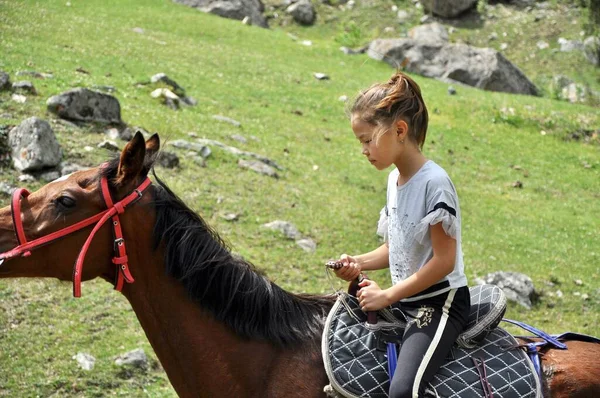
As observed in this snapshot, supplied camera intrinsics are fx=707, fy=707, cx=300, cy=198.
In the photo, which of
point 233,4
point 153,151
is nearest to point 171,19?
point 233,4

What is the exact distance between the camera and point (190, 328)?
3682 mm

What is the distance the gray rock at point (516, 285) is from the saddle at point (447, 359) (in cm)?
598

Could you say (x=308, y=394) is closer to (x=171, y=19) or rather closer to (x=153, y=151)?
(x=153, y=151)

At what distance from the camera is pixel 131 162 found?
3549 millimetres

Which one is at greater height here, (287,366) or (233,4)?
(287,366)

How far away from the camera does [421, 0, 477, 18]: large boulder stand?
111 feet

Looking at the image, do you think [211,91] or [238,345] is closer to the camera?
[238,345]

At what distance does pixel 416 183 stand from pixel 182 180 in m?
7.97

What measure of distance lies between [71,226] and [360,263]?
1.59m

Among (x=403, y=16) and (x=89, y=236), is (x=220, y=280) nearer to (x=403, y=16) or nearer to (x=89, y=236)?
(x=89, y=236)

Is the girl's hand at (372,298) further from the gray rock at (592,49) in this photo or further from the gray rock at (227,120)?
the gray rock at (592,49)

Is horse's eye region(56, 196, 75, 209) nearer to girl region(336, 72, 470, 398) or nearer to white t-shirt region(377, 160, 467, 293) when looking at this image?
girl region(336, 72, 470, 398)

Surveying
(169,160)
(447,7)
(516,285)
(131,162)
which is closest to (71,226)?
(131,162)

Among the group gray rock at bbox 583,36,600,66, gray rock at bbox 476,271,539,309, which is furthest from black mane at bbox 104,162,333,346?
gray rock at bbox 583,36,600,66
